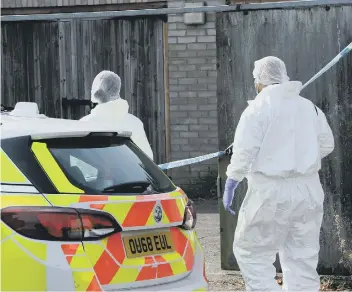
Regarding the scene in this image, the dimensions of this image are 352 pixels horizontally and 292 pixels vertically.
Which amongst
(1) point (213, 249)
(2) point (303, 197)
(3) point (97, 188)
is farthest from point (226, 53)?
(3) point (97, 188)

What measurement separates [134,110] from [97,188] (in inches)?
283

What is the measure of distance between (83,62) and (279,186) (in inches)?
242

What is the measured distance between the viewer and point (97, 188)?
14.8 feet

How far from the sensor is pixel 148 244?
4.60 metres

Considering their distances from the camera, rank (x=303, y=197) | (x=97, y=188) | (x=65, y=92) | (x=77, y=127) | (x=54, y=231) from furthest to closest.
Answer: (x=65, y=92) < (x=303, y=197) < (x=77, y=127) < (x=97, y=188) < (x=54, y=231)

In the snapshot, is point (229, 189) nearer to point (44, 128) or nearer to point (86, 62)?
point (44, 128)

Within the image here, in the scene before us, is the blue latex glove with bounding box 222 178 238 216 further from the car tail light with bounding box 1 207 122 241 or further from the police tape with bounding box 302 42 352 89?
the car tail light with bounding box 1 207 122 241

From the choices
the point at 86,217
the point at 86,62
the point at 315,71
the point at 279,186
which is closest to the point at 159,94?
the point at 86,62

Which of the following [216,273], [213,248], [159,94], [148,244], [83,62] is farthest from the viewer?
[159,94]

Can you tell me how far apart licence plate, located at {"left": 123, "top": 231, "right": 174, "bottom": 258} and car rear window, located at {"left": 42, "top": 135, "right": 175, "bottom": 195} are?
255 millimetres

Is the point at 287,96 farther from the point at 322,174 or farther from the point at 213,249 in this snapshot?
the point at 213,249

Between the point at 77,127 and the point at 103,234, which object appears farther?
the point at 77,127

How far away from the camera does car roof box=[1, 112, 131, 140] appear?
455 cm

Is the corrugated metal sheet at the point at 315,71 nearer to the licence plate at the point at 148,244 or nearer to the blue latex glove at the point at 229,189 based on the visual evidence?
the blue latex glove at the point at 229,189
